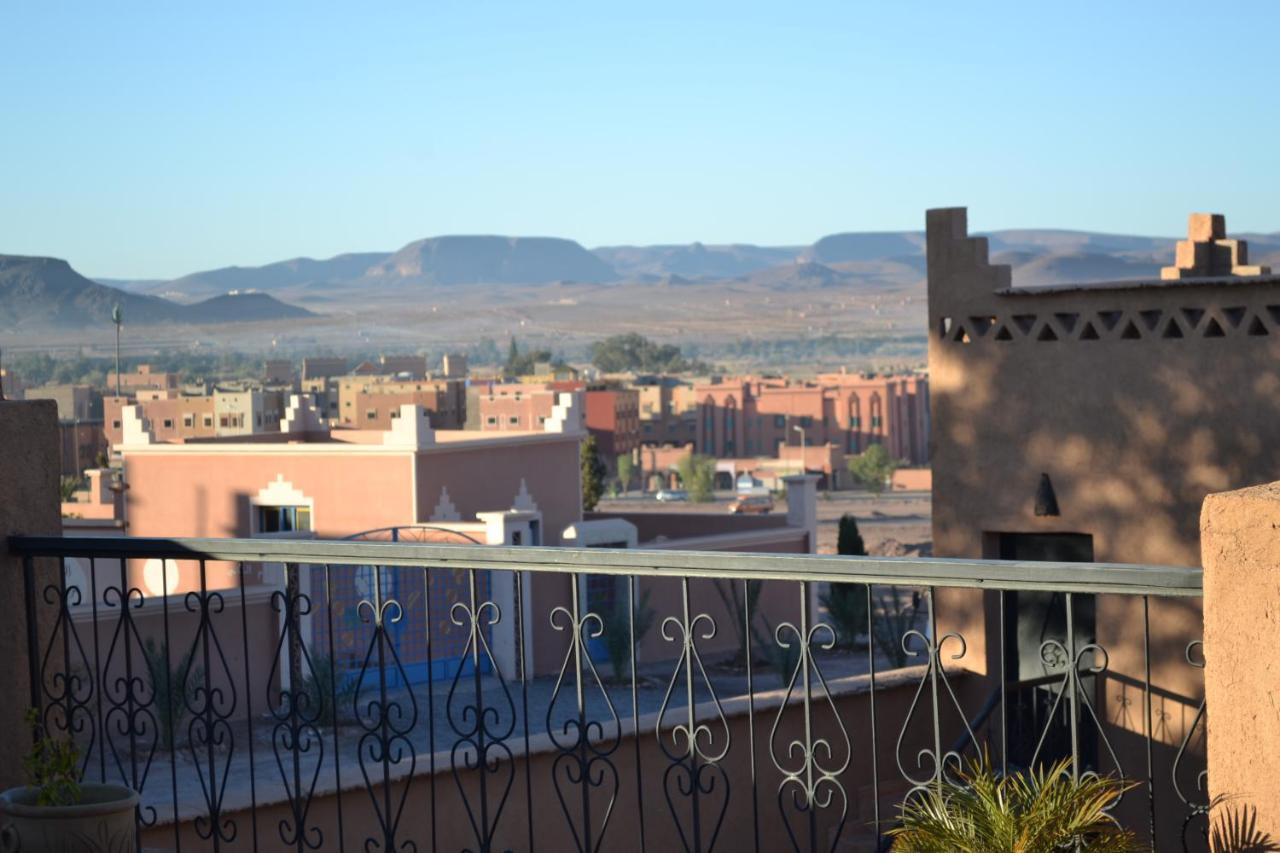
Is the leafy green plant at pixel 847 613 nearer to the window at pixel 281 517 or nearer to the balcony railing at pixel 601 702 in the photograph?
the balcony railing at pixel 601 702

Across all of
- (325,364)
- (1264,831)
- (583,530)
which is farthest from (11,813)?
(325,364)

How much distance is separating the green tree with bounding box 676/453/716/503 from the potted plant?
78.4 meters

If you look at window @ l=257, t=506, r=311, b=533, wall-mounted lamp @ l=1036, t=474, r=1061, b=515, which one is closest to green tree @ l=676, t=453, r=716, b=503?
window @ l=257, t=506, r=311, b=533

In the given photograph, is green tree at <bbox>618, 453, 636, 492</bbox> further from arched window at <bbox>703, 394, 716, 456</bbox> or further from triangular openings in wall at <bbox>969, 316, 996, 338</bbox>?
triangular openings in wall at <bbox>969, 316, 996, 338</bbox>

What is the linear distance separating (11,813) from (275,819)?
346 cm

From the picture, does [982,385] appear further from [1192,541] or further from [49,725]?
[49,725]

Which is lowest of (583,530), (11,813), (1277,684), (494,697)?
(494,697)

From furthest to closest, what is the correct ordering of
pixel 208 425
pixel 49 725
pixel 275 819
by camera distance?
pixel 208 425, pixel 275 819, pixel 49 725

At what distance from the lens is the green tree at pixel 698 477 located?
82.6m

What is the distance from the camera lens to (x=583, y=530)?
24.5 meters

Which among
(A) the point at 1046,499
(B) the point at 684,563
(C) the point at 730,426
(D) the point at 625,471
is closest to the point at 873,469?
(D) the point at 625,471

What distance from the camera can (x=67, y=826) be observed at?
3.80 meters

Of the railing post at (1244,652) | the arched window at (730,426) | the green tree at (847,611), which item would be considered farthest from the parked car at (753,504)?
the railing post at (1244,652)

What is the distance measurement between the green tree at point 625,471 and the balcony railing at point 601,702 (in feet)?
215
